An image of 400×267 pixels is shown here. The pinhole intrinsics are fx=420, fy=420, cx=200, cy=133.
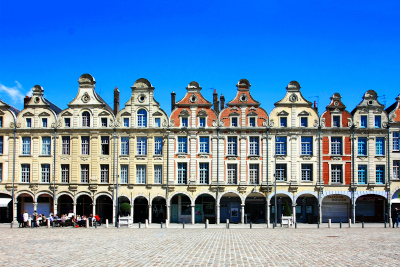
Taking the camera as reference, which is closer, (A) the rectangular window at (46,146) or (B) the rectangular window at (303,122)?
(B) the rectangular window at (303,122)

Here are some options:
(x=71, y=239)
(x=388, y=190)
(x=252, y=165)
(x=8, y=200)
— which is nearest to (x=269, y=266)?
(x=71, y=239)

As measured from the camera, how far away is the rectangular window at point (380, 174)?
41.8 metres

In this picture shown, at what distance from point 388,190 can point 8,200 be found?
37955 millimetres

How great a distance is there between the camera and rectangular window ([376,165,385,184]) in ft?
137

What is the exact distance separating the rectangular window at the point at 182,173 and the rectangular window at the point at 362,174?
17366 mm

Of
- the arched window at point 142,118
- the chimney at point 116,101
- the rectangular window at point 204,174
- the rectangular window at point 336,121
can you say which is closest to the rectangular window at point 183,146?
the rectangular window at point 204,174

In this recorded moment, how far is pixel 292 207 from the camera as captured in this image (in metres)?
41.9

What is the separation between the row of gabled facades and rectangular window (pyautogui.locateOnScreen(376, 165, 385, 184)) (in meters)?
0.10

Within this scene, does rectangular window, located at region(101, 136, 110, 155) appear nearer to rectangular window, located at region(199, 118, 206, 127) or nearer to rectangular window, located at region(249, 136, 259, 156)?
rectangular window, located at region(199, 118, 206, 127)

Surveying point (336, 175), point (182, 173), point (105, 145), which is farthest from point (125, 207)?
point (336, 175)

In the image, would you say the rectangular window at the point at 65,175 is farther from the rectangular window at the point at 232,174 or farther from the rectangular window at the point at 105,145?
the rectangular window at the point at 232,174

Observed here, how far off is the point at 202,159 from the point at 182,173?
248 cm

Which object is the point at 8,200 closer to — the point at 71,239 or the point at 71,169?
the point at 71,169

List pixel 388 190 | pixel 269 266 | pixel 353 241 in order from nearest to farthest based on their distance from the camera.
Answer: pixel 269 266, pixel 353 241, pixel 388 190
